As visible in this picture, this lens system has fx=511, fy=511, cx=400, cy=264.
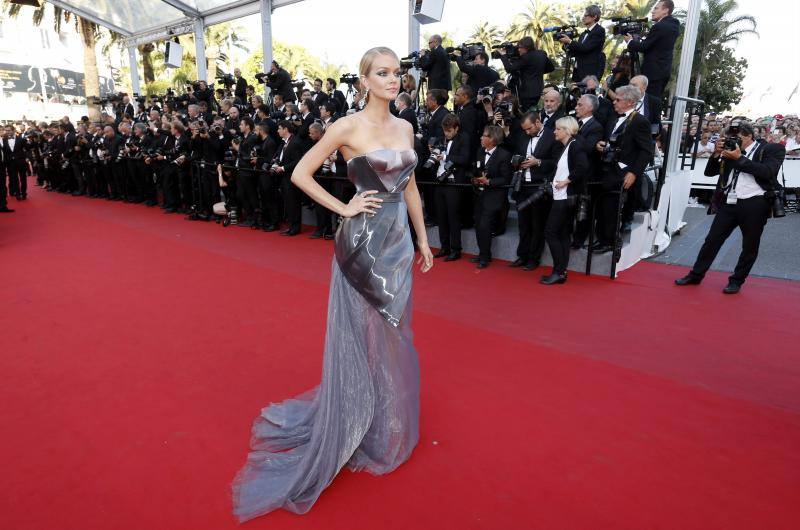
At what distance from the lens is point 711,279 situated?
532cm

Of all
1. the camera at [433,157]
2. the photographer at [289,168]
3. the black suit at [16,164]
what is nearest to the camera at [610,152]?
the camera at [433,157]

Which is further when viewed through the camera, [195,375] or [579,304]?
[579,304]

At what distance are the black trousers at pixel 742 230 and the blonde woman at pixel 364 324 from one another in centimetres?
395

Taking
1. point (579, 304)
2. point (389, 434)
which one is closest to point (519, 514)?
point (389, 434)

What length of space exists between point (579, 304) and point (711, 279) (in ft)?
5.90

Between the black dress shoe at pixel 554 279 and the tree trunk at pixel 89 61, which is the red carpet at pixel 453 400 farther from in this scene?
the tree trunk at pixel 89 61

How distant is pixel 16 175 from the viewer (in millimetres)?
11586

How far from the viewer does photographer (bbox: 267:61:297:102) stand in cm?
1046

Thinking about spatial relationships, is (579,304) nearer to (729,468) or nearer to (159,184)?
(729,468)

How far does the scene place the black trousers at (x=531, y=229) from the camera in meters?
5.54

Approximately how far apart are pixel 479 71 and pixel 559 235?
130 inches

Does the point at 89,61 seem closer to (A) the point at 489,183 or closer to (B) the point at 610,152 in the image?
(A) the point at 489,183

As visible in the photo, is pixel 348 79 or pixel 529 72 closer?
pixel 529 72

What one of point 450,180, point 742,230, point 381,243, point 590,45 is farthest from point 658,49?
point 381,243
